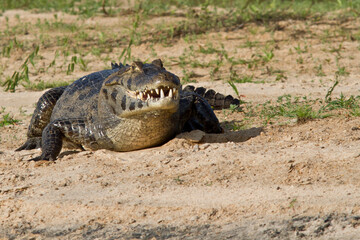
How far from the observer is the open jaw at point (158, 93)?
459cm

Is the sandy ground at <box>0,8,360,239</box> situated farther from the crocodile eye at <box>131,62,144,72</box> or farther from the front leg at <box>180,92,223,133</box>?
the crocodile eye at <box>131,62,144,72</box>

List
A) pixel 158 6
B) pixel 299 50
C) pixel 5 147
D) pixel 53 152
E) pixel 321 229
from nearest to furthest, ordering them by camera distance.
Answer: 1. pixel 321 229
2. pixel 53 152
3. pixel 5 147
4. pixel 299 50
5. pixel 158 6

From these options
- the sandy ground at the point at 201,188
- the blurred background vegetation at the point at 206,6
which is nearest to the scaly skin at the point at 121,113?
the sandy ground at the point at 201,188

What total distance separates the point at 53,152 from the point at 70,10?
7.58 metres

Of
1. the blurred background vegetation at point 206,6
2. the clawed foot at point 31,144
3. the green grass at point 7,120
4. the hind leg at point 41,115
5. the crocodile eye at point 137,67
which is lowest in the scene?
the clawed foot at point 31,144

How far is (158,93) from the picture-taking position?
15.3ft

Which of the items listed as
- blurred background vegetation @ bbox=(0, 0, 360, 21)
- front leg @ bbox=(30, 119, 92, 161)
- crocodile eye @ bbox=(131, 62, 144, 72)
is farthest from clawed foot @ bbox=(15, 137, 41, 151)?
blurred background vegetation @ bbox=(0, 0, 360, 21)

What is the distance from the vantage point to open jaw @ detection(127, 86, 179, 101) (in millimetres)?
4594

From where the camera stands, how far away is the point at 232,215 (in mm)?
3703

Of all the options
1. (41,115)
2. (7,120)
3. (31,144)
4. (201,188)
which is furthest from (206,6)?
(201,188)

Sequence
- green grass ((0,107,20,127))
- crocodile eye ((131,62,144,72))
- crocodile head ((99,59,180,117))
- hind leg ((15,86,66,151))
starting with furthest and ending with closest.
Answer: green grass ((0,107,20,127))
hind leg ((15,86,66,151))
crocodile eye ((131,62,144,72))
crocodile head ((99,59,180,117))

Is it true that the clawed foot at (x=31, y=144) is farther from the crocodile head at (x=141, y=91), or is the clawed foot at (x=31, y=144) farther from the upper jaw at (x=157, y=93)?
the upper jaw at (x=157, y=93)

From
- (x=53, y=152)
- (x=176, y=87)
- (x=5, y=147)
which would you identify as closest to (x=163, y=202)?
(x=176, y=87)

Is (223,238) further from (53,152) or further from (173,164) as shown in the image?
(53,152)
